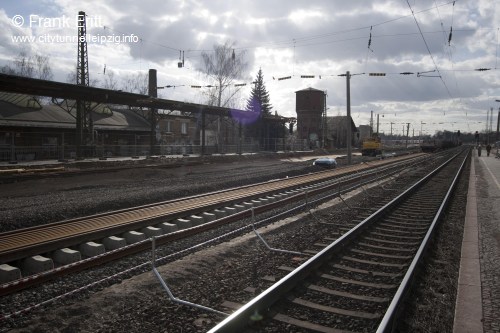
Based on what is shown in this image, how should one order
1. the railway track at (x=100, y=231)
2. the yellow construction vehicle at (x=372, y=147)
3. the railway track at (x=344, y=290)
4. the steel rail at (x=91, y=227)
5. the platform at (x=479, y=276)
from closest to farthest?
the railway track at (x=344, y=290) < the platform at (x=479, y=276) < the railway track at (x=100, y=231) < the steel rail at (x=91, y=227) < the yellow construction vehicle at (x=372, y=147)

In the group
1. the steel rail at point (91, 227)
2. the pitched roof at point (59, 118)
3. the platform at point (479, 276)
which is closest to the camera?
the platform at point (479, 276)

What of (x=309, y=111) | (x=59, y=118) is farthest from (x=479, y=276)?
(x=309, y=111)

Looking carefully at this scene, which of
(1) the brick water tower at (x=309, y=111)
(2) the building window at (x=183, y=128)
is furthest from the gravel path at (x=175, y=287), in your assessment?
(1) the brick water tower at (x=309, y=111)

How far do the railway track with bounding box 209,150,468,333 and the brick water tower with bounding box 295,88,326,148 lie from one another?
8217cm

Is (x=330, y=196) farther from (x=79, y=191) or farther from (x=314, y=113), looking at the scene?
(x=314, y=113)

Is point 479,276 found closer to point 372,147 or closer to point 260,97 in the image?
point 372,147

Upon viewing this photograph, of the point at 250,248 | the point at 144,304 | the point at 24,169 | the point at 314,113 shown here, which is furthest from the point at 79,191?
the point at 314,113

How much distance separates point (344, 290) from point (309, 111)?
88794 mm

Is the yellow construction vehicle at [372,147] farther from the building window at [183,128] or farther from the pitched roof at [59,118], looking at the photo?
the building window at [183,128]

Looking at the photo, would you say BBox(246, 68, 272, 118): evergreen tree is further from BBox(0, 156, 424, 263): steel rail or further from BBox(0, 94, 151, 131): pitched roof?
BBox(0, 156, 424, 263): steel rail

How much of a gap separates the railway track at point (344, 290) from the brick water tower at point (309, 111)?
82168mm

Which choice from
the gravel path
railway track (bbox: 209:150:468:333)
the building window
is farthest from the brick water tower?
railway track (bbox: 209:150:468:333)

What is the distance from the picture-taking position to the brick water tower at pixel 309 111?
91.0 metres

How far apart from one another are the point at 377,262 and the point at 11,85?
76.5 feet
